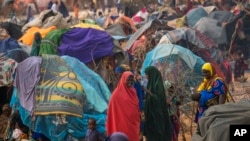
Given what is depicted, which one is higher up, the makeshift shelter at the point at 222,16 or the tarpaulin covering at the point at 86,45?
the tarpaulin covering at the point at 86,45

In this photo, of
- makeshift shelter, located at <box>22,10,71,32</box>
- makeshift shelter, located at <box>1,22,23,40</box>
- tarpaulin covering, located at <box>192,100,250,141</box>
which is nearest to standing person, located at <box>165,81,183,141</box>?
tarpaulin covering, located at <box>192,100,250,141</box>

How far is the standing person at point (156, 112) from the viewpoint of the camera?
8523 mm

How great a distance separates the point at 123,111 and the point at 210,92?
1.20m

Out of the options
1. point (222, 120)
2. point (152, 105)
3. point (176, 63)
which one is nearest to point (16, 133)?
point (152, 105)

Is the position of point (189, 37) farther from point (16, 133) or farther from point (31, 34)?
point (16, 133)

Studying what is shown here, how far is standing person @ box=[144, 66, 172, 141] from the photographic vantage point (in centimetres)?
852

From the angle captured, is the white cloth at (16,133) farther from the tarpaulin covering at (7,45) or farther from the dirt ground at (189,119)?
the tarpaulin covering at (7,45)

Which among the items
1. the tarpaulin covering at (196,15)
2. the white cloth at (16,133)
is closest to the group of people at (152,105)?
the white cloth at (16,133)

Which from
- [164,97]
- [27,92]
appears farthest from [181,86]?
[27,92]

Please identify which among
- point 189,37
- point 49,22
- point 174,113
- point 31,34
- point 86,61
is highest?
point 49,22

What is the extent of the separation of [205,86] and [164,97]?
0.68 meters

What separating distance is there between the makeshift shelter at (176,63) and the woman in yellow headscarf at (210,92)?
2891 millimetres

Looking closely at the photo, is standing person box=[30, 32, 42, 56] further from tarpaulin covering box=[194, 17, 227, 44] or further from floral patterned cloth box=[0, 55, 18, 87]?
tarpaulin covering box=[194, 17, 227, 44]

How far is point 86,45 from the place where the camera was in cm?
1220
